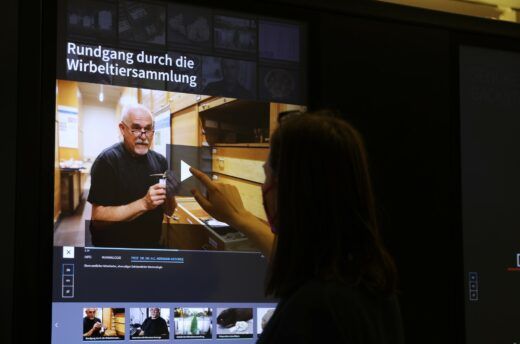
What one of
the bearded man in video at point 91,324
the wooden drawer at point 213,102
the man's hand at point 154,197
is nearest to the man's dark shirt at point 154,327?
the bearded man in video at point 91,324

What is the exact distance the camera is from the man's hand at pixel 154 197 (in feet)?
6.78

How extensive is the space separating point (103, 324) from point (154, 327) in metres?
0.16

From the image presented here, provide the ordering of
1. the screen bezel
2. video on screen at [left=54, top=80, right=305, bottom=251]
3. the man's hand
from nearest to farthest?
1. the screen bezel
2. video on screen at [left=54, top=80, right=305, bottom=251]
3. the man's hand

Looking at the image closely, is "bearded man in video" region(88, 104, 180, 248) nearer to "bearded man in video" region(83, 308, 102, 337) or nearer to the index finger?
the index finger

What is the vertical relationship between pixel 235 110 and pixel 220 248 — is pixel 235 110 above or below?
above

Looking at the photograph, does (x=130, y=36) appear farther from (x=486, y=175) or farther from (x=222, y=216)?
(x=486, y=175)

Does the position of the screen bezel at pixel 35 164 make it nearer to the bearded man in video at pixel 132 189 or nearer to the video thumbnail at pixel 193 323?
the bearded man in video at pixel 132 189

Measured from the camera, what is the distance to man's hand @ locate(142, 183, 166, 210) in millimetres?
2066

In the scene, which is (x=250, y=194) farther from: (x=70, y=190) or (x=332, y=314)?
(x=332, y=314)

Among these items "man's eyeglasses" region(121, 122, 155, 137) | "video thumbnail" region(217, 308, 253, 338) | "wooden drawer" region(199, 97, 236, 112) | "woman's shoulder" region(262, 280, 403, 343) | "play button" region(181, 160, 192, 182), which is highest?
"wooden drawer" region(199, 97, 236, 112)

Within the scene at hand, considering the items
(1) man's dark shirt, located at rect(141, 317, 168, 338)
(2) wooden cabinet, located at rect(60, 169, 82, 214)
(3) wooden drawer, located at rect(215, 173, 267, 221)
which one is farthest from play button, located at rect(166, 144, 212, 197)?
(1) man's dark shirt, located at rect(141, 317, 168, 338)

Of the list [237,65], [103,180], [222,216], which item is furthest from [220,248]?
[237,65]

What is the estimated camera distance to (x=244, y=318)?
2.15 metres

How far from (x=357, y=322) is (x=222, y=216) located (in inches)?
46.7
